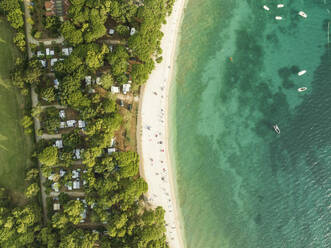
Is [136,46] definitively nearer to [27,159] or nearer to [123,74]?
[123,74]

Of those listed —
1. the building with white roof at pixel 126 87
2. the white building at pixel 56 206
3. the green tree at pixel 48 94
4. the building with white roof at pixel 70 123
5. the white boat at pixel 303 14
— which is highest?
the white boat at pixel 303 14

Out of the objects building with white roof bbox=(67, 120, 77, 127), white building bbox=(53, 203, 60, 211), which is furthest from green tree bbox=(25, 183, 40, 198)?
building with white roof bbox=(67, 120, 77, 127)

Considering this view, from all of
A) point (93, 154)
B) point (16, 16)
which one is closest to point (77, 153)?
point (93, 154)

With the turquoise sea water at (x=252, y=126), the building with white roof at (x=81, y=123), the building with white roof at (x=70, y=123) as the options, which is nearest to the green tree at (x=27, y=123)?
the building with white roof at (x=70, y=123)

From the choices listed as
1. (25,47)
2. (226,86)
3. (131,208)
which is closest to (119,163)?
(131,208)

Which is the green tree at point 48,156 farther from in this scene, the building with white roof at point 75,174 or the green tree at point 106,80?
the green tree at point 106,80

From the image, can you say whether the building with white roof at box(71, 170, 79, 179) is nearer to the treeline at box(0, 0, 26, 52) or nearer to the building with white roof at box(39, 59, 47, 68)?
the building with white roof at box(39, 59, 47, 68)

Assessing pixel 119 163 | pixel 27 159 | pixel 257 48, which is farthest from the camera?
pixel 257 48

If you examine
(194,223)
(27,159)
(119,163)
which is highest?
(119,163)
